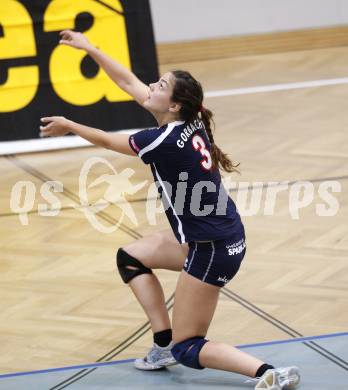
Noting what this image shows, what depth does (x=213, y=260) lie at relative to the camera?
451cm

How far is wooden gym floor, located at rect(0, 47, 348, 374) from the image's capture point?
17.7 feet

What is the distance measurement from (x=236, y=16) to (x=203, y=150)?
7.67 meters

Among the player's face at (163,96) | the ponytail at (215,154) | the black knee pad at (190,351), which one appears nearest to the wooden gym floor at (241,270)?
Answer: the black knee pad at (190,351)

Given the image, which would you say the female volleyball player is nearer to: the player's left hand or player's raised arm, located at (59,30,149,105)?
the player's left hand

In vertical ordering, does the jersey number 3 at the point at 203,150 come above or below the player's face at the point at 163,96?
below

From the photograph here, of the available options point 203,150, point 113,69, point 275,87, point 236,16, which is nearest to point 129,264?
point 203,150

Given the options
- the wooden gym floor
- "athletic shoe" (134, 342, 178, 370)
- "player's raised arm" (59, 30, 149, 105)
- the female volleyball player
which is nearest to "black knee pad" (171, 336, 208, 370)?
the female volleyball player

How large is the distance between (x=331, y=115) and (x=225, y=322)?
4.34 metres

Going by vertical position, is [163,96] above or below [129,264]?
above

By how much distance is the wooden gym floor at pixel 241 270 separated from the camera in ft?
17.7

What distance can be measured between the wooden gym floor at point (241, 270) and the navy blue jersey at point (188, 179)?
981 millimetres

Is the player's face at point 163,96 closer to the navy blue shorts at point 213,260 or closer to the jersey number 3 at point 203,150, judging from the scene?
the jersey number 3 at point 203,150

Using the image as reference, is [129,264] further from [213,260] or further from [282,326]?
[282,326]

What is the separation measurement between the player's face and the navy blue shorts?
63 cm
